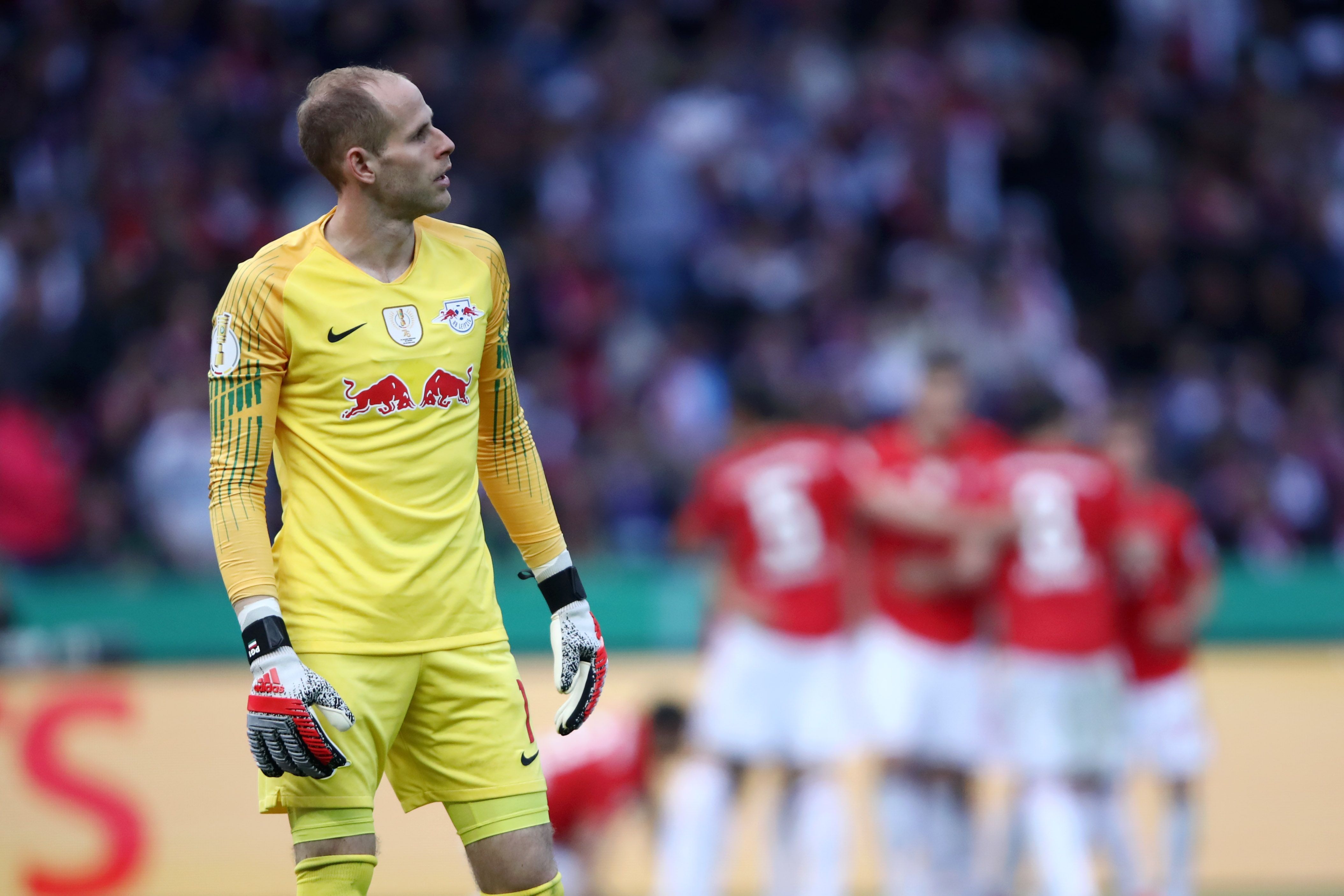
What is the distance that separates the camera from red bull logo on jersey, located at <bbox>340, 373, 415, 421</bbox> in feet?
12.0

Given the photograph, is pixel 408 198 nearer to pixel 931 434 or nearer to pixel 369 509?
pixel 369 509

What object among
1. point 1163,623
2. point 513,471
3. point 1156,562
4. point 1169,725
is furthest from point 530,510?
point 1169,725

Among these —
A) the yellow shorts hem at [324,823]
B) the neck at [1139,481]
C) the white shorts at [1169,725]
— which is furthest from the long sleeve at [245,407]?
the white shorts at [1169,725]

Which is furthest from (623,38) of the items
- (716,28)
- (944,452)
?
(944,452)

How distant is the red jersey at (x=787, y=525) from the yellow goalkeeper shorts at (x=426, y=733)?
3.54 meters

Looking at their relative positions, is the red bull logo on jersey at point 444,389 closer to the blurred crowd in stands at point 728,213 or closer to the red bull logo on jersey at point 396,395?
the red bull logo on jersey at point 396,395

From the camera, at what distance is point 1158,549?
7.53 metres

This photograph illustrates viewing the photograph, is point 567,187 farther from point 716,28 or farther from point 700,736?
point 700,736

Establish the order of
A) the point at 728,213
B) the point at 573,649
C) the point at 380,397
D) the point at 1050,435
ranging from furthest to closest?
the point at 728,213 < the point at 1050,435 < the point at 573,649 < the point at 380,397

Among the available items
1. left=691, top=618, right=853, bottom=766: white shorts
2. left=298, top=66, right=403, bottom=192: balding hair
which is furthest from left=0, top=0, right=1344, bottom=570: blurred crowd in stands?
left=298, top=66, right=403, bottom=192: balding hair

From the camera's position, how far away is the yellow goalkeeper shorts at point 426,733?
142 inches

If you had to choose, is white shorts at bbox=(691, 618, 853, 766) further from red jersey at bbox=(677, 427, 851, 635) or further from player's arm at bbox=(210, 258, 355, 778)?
player's arm at bbox=(210, 258, 355, 778)

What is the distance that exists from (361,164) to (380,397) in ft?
1.73

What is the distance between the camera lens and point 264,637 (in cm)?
347
